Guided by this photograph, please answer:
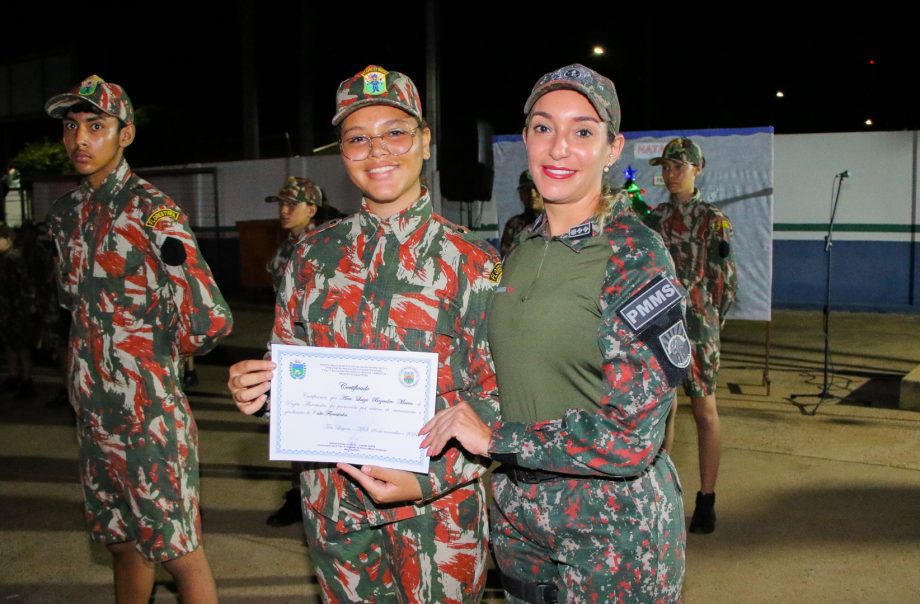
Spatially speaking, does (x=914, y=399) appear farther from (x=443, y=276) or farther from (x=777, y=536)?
(x=443, y=276)

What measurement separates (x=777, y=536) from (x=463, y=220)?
9.40 meters

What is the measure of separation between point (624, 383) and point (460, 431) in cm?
38

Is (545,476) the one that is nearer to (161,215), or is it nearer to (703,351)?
(161,215)

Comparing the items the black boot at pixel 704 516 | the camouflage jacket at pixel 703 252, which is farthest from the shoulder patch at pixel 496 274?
the black boot at pixel 704 516

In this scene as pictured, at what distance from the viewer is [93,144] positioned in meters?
2.96

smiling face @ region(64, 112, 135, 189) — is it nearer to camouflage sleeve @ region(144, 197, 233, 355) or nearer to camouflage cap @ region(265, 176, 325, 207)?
camouflage sleeve @ region(144, 197, 233, 355)

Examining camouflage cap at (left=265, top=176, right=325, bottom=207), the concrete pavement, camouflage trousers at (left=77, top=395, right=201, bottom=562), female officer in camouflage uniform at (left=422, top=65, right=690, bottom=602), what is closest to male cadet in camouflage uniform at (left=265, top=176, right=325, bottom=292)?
camouflage cap at (left=265, top=176, right=325, bottom=207)

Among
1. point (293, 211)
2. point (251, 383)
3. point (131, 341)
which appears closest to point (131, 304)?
point (131, 341)

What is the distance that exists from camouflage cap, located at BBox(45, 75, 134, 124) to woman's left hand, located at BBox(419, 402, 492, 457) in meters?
1.83

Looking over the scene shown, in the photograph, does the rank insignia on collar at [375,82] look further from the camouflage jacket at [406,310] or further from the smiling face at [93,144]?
the smiling face at [93,144]

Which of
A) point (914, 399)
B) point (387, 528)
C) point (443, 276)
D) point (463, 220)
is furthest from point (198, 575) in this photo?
point (463, 220)

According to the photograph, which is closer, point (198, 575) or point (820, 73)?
point (198, 575)

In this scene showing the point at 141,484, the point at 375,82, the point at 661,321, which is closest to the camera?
the point at 661,321

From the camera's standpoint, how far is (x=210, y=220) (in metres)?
17.2
